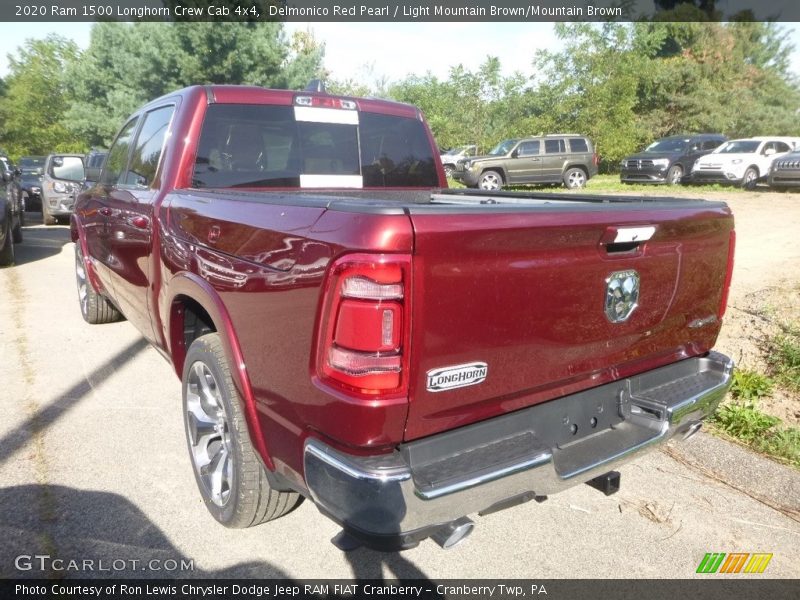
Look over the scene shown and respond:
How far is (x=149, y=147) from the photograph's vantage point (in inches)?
146

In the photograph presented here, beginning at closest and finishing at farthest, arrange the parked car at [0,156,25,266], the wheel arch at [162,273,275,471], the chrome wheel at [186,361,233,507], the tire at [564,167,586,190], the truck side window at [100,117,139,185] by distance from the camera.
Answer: the wheel arch at [162,273,275,471], the chrome wheel at [186,361,233,507], the truck side window at [100,117,139,185], the parked car at [0,156,25,266], the tire at [564,167,586,190]

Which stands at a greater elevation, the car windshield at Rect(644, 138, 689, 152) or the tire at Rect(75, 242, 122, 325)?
the car windshield at Rect(644, 138, 689, 152)

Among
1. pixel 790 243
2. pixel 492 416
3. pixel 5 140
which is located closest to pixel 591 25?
pixel 790 243

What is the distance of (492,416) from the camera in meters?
2.05

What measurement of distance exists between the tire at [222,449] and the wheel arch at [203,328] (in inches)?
3.9

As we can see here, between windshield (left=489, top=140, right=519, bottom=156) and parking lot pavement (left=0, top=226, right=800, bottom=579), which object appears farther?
windshield (left=489, top=140, right=519, bottom=156)

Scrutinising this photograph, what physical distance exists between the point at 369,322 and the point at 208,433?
61.4 inches

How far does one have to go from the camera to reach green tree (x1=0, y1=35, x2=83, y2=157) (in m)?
44.1

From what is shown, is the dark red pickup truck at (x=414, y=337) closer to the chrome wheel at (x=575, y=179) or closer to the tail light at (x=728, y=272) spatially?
the tail light at (x=728, y=272)

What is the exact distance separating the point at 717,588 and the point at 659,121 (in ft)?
122

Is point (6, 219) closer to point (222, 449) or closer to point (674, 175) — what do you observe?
point (222, 449)

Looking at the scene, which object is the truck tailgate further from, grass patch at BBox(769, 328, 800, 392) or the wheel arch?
grass patch at BBox(769, 328, 800, 392)

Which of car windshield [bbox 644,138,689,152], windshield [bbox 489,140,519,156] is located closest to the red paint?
windshield [bbox 489,140,519,156]

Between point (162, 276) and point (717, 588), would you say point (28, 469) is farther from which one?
point (717, 588)
